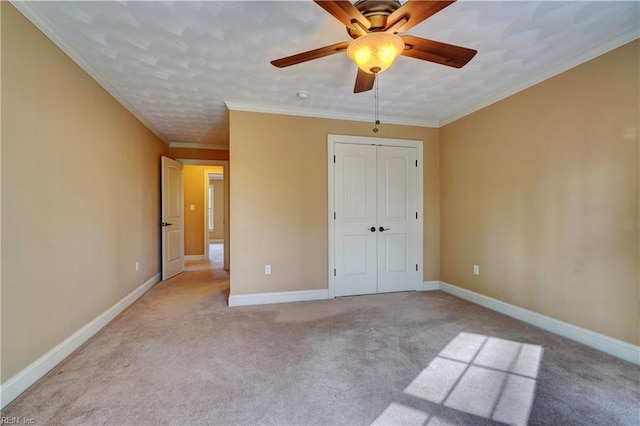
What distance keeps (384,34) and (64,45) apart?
239cm

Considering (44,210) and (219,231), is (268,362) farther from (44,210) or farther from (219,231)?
(219,231)

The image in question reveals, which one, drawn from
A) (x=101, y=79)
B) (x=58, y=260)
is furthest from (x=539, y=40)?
(x=58, y=260)

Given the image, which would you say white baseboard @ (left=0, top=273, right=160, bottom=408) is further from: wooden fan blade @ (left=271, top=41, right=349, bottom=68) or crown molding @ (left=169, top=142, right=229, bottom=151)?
crown molding @ (left=169, top=142, right=229, bottom=151)

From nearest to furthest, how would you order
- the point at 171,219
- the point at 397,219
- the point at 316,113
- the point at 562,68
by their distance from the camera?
the point at 562,68, the point at 316,113, the point at 397,219, the point at 171,219

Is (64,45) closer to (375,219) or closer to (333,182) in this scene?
(333,182)

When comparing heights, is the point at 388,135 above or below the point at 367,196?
above

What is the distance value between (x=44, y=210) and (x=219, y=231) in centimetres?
895

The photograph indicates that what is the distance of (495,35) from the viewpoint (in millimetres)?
2090

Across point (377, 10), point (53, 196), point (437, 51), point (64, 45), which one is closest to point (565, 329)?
point (437, 51)

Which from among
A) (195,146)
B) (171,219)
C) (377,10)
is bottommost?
(171,219)

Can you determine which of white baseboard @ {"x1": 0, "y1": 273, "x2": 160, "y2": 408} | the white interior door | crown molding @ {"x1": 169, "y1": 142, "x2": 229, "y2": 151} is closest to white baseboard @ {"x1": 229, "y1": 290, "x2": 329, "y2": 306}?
white baseboard @ {"x1": 0, "y1": 273, "x2": 160, "y2": 408}

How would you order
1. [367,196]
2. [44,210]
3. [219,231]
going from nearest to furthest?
1. [44,210]
2. [367,196]
3. [219,231]

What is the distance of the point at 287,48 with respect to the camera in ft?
7.43

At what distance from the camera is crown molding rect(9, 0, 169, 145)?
1778 mm
